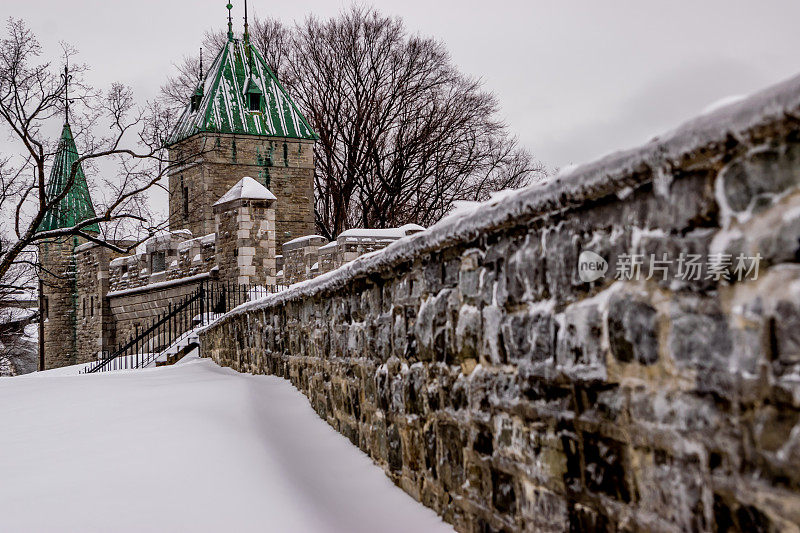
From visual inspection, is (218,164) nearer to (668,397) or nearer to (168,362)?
(168,362)

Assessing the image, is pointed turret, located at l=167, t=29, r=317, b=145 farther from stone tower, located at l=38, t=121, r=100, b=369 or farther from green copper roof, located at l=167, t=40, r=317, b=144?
stone tower, located at l=38, t=121, r=100, b=369

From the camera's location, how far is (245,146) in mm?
31844

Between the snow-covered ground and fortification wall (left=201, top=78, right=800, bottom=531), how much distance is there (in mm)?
546

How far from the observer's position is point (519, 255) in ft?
9.82

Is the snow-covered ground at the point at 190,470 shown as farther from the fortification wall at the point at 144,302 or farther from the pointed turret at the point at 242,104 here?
the pointed turret at the point at 242,104

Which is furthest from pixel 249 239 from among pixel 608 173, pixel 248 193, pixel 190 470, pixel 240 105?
pixel 608 173

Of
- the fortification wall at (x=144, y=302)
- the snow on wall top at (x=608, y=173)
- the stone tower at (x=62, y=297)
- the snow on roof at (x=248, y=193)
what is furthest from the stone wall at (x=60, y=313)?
the snow on wall top at (x=608, y=173)

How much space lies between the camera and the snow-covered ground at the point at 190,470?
4.27m

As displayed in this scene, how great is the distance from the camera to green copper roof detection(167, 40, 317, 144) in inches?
1248

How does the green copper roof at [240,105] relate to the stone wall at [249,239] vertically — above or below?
above

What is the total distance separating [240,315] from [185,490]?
6.07m

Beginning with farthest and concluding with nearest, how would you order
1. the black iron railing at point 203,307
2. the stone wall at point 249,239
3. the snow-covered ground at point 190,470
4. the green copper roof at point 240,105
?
the green copper roof at point 240,105 < the stone wall at point 249,239 < the black iron railing at point 203,307 < the snow-covered ground at point 190,470

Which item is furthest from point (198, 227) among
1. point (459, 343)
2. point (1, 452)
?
point (459, 343)

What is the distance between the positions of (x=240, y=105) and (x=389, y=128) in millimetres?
5492
